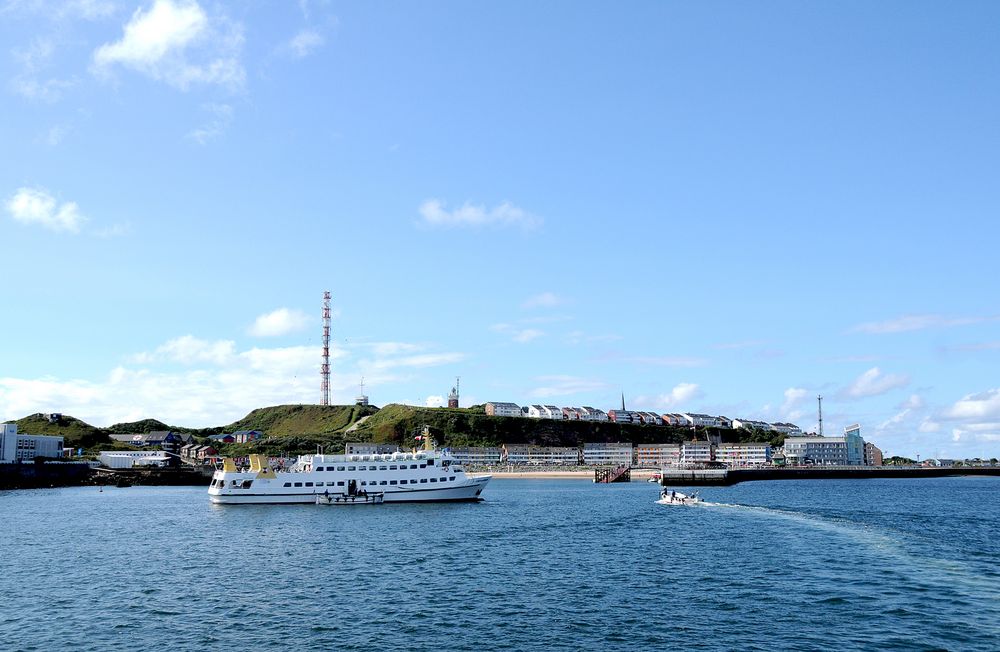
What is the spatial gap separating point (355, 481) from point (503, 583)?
56.6 m

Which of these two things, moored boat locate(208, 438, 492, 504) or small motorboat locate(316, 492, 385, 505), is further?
moored boat locate(208, 438, 492, 504)

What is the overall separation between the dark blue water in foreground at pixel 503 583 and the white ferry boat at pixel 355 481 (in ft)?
58.9

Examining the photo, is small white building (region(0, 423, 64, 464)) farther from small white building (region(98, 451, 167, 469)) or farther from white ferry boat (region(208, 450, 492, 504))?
white ferry boat (region(208, 450, 492, 504))

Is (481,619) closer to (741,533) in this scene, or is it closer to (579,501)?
(741,533)

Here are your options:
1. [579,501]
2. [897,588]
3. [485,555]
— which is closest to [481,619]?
[485,555]

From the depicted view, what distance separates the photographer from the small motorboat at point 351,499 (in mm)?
90938

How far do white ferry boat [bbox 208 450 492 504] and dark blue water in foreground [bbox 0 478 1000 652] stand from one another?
58.9 ft

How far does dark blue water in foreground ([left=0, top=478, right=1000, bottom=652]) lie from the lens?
96.7 feet

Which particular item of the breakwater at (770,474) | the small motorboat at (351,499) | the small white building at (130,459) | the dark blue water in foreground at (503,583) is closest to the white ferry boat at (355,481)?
the small motorboat at (351,499)

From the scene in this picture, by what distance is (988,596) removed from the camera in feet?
118

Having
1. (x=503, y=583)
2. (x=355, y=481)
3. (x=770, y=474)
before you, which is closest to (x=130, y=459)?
(x=355, y=481)

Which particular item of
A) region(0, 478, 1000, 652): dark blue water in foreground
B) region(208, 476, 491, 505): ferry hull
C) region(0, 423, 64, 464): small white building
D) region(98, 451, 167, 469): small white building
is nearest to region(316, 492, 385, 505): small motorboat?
region(208, 476, 491, 505): ferry hull

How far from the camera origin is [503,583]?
132 feet

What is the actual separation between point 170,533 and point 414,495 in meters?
34.2
